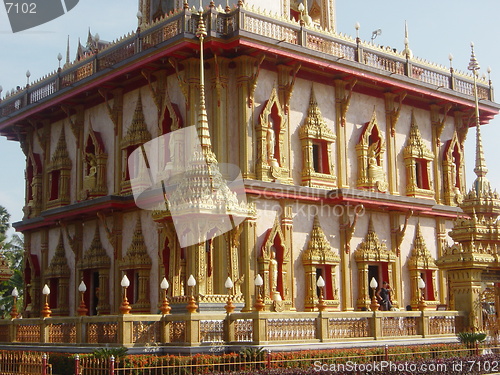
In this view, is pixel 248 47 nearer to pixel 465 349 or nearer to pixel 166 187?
pixel 166 187

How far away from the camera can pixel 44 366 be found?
15.4 meters

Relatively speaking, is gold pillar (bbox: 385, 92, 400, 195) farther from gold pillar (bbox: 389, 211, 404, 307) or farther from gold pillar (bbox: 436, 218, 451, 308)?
gold pillar (bbox: 436, 218, 451, 308)

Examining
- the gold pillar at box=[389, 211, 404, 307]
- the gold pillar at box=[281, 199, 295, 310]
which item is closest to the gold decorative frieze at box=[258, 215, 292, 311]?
the gold pillar at box=[281, 199, 295, 310]

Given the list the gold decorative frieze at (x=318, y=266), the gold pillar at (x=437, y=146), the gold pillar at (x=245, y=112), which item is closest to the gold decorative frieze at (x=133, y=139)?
the gold pillar at (x=245, y=112)

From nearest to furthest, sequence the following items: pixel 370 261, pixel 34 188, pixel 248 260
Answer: pixel 248 260
pixel 370 261
pixel 34 188

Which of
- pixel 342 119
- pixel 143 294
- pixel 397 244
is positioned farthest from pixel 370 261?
pixel 143 294

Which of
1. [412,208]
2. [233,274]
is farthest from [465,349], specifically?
[412,208]

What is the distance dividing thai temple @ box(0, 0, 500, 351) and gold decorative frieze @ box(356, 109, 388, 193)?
6 centimetres

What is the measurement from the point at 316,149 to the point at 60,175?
10850 mm

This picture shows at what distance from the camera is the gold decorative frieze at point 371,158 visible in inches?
1117

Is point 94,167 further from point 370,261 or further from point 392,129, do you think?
point 392,129

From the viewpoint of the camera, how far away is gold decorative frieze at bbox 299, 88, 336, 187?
2675 cm

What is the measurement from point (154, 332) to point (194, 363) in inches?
93.4

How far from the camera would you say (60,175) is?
1248 inches
